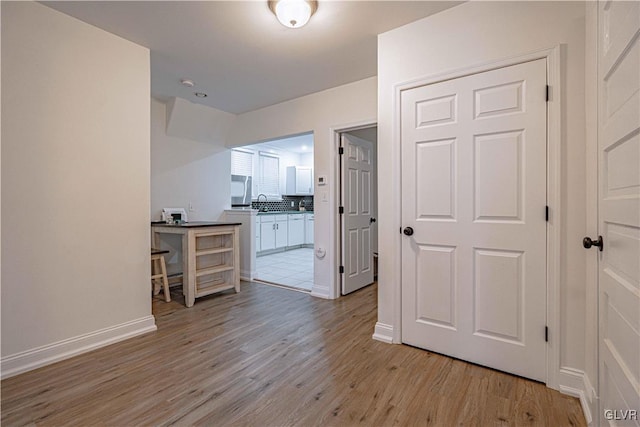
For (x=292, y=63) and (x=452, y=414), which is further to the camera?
(x=292, y=63)

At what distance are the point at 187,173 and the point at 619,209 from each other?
435cm

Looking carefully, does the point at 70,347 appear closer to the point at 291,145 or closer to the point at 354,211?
the point at 354,211

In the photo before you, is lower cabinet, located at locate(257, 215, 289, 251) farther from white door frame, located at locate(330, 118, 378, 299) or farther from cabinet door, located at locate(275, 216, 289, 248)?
white door frame, located at locate(330, 118, 378, 299)

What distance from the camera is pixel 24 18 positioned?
193 cm

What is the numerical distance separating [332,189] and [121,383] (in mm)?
2508

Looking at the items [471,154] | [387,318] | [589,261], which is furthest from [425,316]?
[471,154]

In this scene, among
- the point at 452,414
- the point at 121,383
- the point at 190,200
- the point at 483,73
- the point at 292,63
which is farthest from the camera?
the point at 190,200

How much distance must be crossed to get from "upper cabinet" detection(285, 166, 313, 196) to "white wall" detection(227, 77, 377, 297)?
3700 millimetres

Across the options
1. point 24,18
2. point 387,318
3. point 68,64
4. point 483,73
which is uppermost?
point 24,18

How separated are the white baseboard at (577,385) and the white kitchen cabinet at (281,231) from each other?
5.45 meters

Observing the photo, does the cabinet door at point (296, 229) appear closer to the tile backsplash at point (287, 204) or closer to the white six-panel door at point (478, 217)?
the tile backsplash at point (287, 204)

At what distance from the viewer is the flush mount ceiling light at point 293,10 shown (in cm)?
189

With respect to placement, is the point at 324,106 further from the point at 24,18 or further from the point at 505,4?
the point at 24,18

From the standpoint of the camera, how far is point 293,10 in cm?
191
